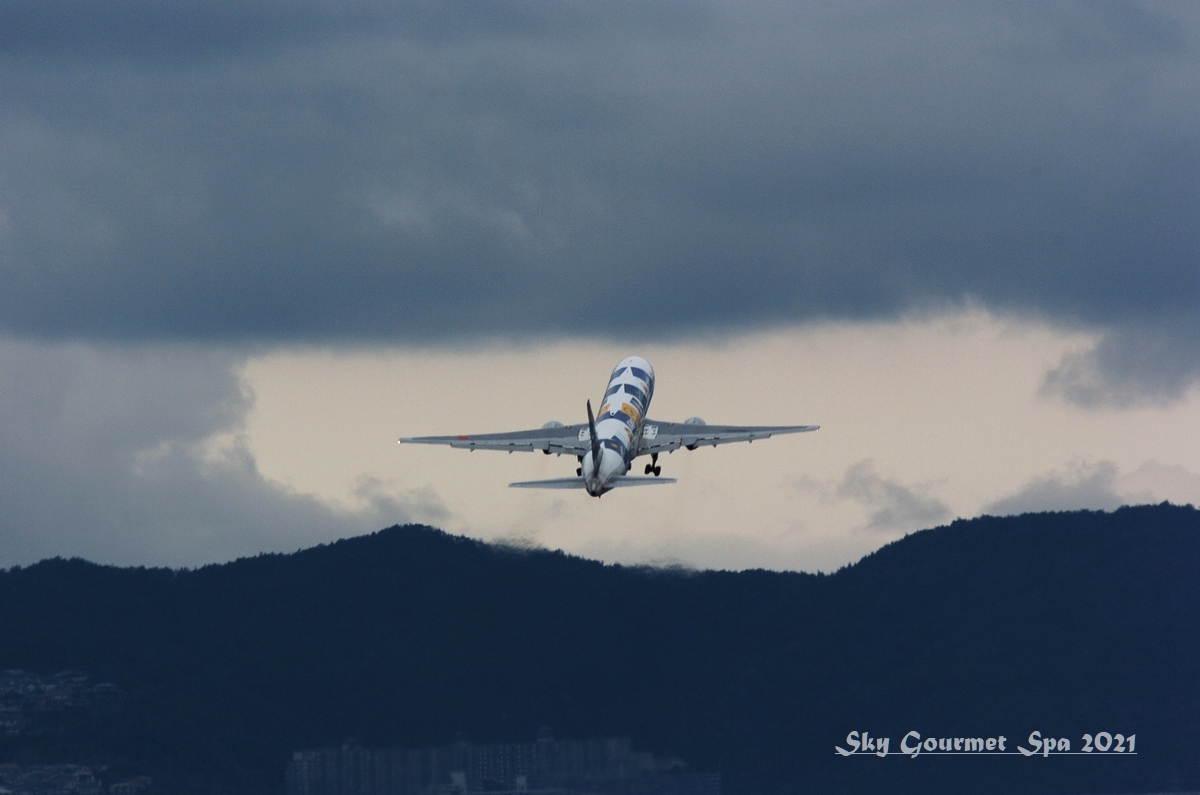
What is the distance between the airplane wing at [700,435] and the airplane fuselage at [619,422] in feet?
4.55

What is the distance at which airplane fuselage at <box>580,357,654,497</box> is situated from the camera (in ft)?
509

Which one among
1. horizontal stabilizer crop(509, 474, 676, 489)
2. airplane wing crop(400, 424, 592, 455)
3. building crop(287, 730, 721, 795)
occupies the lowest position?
building crop(287, 730, 721, 795)

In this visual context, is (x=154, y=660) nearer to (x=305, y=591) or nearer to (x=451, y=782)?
(x=305, y=591)

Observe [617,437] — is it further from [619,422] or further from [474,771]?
[474,771]

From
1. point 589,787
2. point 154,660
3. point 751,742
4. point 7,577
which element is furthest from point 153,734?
point 751,742

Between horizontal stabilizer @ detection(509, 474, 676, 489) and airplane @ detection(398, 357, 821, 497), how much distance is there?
0.07 meters

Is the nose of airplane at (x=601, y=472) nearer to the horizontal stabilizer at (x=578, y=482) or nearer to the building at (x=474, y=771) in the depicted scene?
the horizontal stabilizer at (x=578, y=482)

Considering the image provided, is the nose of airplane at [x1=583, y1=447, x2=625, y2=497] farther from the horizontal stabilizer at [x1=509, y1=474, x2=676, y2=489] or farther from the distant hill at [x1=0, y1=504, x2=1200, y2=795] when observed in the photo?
the distant hill at [x1=0, y1=504, x2=1200, y2=795]

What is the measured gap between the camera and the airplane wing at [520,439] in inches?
6511

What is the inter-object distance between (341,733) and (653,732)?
2313cm

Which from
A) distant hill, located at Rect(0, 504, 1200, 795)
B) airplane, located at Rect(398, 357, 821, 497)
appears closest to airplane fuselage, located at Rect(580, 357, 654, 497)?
airplane, located at Rect(398, 357, 821, 497)

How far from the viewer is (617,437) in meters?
159

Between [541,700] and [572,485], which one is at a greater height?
[572,485]

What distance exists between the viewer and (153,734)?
168 meters
